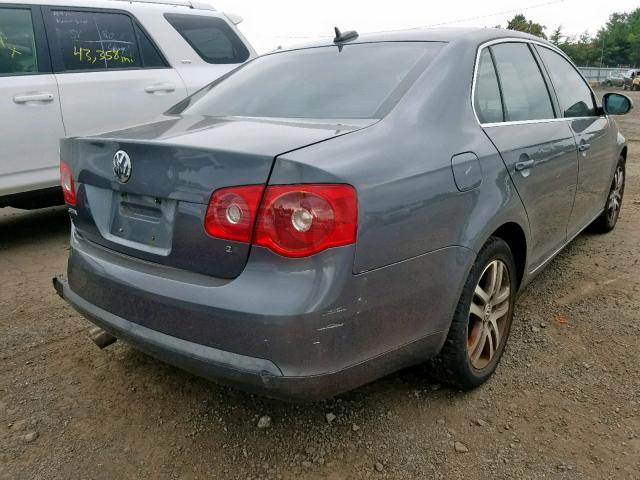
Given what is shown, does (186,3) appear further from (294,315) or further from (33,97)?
(294,315)

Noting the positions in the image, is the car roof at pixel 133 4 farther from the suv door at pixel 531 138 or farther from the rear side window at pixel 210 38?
the suv door at pixel 531 138

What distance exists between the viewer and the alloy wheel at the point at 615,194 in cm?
456

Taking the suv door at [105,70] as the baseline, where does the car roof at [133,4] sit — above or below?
Answer: above

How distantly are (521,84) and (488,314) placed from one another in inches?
50.4

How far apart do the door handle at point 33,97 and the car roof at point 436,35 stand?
2.41 meters

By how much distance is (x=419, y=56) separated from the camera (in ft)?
7.94

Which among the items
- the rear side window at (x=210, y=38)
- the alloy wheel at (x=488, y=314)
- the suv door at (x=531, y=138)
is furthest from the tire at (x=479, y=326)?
the rear side window at (x=210, y=38)

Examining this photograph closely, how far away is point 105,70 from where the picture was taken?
472 centimetres

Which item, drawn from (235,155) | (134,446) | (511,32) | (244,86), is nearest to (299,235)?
(235,155)

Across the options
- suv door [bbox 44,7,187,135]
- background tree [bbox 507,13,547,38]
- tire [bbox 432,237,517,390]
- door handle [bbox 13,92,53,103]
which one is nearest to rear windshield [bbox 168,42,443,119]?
tire [bbox 432,237,517,390]

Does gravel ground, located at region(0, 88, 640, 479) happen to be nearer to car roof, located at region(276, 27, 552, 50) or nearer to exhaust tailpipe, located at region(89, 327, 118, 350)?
exhaust tailpipe, located at region(89, 327, 118, 350)

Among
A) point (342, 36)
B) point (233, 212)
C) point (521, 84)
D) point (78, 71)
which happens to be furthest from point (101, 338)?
point (78, 71)

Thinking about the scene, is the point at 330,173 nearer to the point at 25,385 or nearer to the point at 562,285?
the point at 25,385

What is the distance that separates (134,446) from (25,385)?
767 mm
